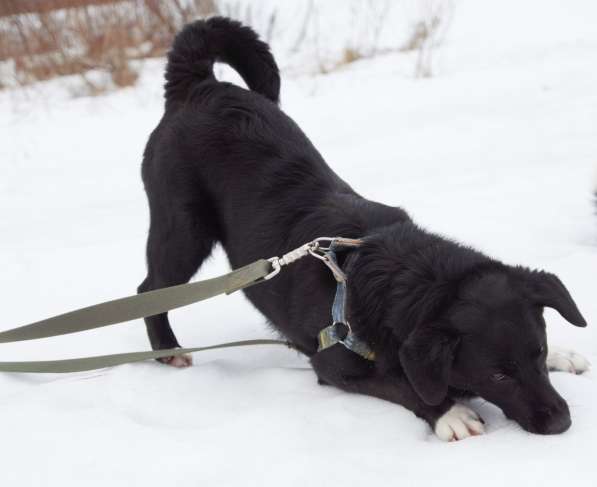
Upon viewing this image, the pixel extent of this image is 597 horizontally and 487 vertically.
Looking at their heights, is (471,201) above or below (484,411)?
below

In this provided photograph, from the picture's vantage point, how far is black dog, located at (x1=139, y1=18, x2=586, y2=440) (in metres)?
2.38

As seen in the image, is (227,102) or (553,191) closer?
(227,102)

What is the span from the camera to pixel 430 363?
234 cm

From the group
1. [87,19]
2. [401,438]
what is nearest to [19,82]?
[87,19]

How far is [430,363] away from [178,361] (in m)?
1.45

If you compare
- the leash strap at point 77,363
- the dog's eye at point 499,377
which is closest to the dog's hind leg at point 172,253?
A: the leash strap at point 77,363

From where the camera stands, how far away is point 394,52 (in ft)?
34.6

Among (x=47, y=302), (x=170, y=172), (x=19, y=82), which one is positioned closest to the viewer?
(x=170, y=172)

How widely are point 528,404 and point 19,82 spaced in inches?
352

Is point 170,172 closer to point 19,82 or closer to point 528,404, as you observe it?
point 528,404

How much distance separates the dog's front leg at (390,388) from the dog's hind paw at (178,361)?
728 millimetres

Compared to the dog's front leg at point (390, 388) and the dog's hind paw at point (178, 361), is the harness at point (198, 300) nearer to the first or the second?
the dog's front leg at point (390, 388)

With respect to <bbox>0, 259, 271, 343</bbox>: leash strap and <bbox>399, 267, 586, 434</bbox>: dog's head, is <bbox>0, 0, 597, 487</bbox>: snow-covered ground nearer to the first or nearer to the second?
<bbox>399, 267, 586, 434</bbox>: dog's head

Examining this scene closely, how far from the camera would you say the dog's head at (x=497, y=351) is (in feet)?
7.68
